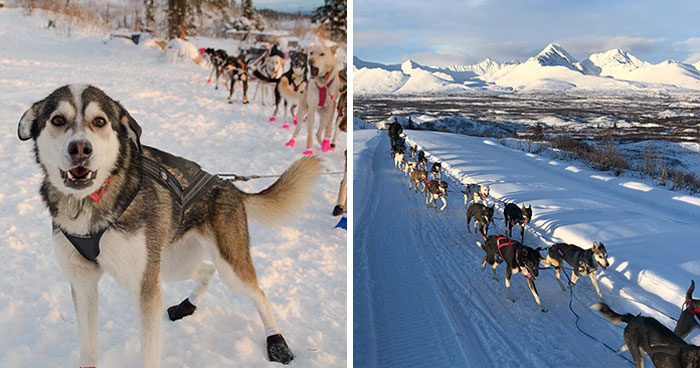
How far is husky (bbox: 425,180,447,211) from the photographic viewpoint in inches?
151

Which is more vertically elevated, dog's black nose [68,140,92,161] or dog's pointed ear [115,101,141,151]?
dog's pointed ear [115,101,141,151]

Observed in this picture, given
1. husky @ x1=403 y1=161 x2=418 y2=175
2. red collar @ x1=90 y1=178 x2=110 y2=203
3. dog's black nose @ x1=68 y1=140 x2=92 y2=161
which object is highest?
dog's black nose @ x1=68 y1=140 x2=92 y2=161

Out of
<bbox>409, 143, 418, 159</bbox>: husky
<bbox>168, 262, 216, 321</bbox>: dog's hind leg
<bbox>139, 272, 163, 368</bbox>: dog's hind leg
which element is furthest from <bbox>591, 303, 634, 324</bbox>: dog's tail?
<bbox>409, 143, 418, 159</bbox>: husky

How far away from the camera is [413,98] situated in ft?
13.3

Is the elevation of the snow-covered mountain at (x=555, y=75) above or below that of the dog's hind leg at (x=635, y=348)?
above

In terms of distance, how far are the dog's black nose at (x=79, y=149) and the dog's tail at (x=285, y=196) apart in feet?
2.44

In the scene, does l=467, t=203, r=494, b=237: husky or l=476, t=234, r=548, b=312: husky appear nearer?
l=476, t=234, r=548, b=312: husky

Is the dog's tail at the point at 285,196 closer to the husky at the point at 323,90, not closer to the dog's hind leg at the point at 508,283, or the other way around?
the dog's hind leg at the point at 508,283

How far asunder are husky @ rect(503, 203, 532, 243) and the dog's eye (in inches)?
121

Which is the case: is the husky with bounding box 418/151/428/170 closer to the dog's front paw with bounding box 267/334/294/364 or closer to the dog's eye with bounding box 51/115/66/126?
the dog's front paw with bounding box 267/334/294/364

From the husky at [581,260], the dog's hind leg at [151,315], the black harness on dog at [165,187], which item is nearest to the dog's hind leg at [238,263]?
the black harness on dog at [165,187]

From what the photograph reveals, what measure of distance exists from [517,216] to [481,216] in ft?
0.85

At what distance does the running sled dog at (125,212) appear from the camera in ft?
3.68

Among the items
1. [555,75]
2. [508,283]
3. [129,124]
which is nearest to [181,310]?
[129,124]
